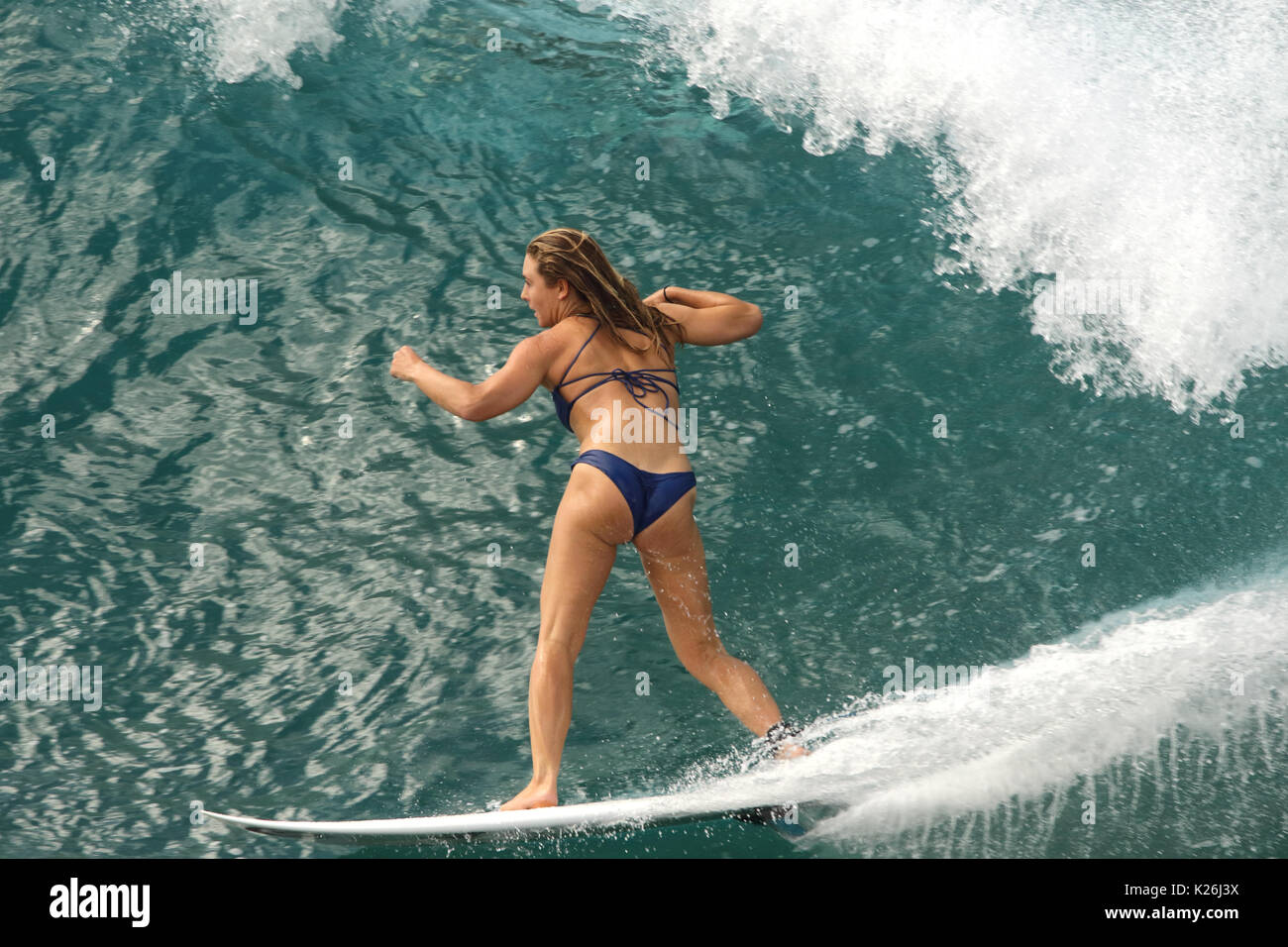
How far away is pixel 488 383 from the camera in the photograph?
10.7ft

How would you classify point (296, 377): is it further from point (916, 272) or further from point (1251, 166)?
point (1251, 166)

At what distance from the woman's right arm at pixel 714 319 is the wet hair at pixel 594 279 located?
12cm

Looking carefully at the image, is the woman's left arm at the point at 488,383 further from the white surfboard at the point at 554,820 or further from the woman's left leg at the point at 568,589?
the white surfboard at the point at 554,820

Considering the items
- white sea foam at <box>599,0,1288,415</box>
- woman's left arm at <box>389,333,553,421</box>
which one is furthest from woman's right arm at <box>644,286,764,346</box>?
white sea foam at <box>599,0,1288,415</box>

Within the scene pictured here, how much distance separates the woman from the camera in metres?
3.27

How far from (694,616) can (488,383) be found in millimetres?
910

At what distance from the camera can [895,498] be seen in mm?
4672

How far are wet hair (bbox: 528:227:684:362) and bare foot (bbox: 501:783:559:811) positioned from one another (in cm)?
127

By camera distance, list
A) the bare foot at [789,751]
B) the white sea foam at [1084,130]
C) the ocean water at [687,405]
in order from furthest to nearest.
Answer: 1. the white sea foam at [1084,130]
2. the ocean water at [687,405]
3. the bare foot at [789,751]

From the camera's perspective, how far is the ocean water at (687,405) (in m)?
3.70

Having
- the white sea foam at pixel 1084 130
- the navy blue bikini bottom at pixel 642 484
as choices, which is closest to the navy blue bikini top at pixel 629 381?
the navy blue bikini bottom at pixel 642 484

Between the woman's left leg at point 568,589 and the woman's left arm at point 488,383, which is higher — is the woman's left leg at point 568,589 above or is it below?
below

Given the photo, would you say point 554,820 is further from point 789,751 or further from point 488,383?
point 488,383

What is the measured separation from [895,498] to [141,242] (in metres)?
3.63
